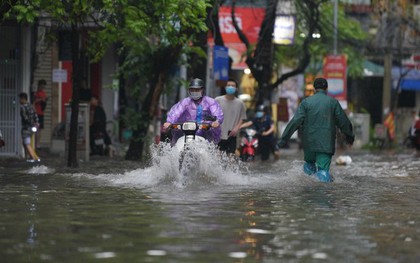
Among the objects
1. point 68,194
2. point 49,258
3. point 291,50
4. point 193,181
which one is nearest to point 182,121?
point 193,181

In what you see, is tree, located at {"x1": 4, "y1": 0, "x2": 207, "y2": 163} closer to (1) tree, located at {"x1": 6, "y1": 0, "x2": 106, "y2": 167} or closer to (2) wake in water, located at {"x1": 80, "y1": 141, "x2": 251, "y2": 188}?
(1) tree, located at {"x1": 6, "y1": 0, "x2": 106, "y2": 167}

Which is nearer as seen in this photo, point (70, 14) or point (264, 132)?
point (70, 14)

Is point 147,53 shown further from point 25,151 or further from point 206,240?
point 206,240

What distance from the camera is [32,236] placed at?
10.3 metres

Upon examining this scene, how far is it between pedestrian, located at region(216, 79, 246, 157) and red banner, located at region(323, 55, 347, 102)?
70.2ft


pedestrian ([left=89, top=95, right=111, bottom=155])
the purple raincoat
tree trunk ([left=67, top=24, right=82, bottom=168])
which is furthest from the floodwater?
pedestrian ([left=89, top=95, right=111, bottom=155])

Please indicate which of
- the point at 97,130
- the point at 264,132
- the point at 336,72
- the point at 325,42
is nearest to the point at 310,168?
the point at 264,132

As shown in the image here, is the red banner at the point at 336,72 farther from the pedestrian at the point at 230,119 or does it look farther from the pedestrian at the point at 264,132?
the pedestrian at the point at 230,119

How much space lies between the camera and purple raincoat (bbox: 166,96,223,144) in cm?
1766

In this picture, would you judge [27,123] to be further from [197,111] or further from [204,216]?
[204,216]

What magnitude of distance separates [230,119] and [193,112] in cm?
389

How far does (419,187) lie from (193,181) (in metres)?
3.65

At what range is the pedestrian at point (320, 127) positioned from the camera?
1775 centimetres

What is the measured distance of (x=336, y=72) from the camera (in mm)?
43594
